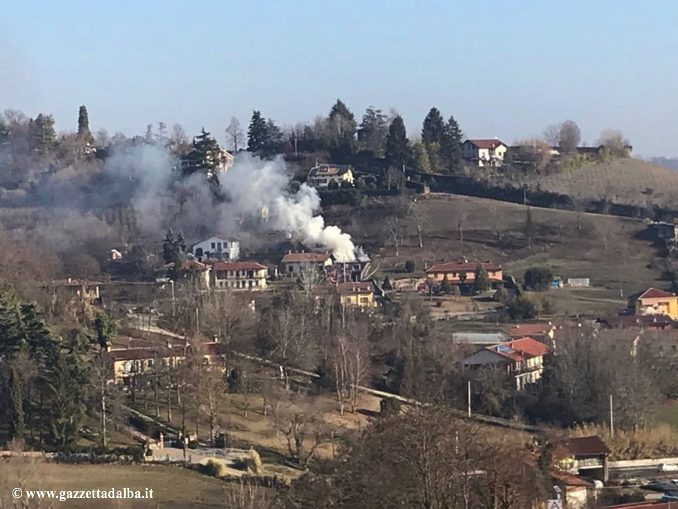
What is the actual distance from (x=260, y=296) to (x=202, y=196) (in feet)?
36.2

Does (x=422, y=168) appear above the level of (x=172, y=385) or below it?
above

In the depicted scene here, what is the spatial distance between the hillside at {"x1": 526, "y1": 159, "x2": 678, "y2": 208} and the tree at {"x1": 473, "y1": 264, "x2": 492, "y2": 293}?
8.61 meters

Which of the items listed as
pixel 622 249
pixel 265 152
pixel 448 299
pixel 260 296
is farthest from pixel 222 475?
pixel 265 152

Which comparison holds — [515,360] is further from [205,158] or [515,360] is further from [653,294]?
[205,158]

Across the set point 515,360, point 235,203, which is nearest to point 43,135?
point 235,203

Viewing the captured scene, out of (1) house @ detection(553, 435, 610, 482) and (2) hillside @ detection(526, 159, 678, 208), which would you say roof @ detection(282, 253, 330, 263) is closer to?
(2) hillside @ detection(526, 159, 678, 208)

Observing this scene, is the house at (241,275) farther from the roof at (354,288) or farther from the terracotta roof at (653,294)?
the terracotta roof at (653,294)

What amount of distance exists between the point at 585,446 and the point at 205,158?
83.5 feet

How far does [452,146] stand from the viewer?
1574 inches

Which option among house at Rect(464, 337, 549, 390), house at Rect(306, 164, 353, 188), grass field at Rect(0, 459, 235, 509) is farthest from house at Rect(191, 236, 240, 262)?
grass field at Rect(0, 459, 235, 509)

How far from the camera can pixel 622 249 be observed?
31.6 meters

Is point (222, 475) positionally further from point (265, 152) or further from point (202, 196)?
point (265, 152)

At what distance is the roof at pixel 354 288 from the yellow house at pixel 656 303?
6.66m

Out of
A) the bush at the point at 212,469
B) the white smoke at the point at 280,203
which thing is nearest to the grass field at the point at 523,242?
the white smoke at the point at 280,203
